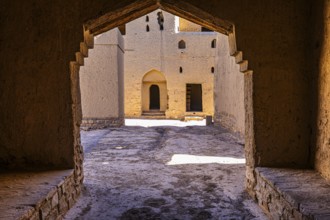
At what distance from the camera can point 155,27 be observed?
21.3 metres

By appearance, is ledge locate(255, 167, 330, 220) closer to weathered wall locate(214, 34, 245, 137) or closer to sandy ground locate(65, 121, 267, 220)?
sandy ground locate(65, 121, 267, 220)

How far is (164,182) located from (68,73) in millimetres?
2179

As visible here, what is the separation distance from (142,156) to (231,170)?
82.6 inches

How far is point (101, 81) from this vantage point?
12.2 m

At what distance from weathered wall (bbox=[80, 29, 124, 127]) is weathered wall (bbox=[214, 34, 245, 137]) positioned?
12.5ft

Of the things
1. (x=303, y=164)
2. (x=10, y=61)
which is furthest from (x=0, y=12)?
(x=303, y=164)

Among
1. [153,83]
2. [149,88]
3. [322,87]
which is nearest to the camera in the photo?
[322,87]

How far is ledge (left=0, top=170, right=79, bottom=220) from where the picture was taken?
2.69m

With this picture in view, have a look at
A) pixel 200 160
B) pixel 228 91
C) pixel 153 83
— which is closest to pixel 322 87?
pixel 200 160

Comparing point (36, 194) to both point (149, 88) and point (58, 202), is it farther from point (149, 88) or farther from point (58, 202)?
point (149, 88)

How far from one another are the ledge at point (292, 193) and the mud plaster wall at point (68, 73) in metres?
0.35

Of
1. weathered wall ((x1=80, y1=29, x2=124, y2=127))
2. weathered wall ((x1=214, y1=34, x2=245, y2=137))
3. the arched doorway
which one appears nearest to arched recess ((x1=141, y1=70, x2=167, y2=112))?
the arched doorway

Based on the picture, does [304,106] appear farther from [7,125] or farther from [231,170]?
[7,125]

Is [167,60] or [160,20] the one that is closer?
[160,20]
